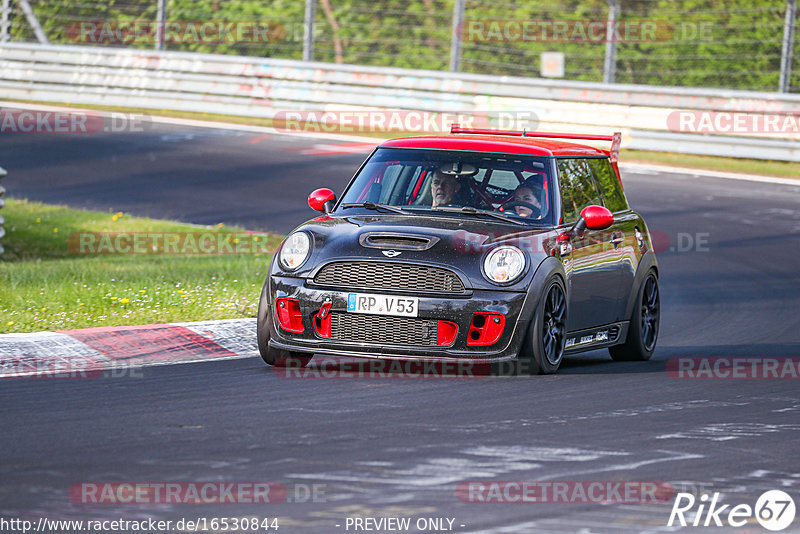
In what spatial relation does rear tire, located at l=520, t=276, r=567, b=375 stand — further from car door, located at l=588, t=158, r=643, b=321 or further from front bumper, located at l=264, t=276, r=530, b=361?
car door, located at l=588, t=158, r=643, b=321

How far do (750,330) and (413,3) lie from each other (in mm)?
29133

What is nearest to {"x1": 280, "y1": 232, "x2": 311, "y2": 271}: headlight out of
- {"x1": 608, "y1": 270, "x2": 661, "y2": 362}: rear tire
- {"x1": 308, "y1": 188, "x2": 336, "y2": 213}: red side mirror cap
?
{"x1": 308, "y1": 188, "x2": 336, "y2": 213}: red side mirror cap

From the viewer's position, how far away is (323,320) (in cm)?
870

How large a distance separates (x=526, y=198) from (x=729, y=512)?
4093mm

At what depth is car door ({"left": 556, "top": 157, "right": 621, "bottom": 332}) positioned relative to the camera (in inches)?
370

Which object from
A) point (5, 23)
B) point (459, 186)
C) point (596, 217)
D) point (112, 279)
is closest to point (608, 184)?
point (596, 217)

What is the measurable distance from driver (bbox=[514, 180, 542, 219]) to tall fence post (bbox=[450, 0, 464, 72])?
16004mm

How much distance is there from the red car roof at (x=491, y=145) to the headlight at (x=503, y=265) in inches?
49.0

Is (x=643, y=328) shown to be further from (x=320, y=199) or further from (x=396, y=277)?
(x=396, y=277)

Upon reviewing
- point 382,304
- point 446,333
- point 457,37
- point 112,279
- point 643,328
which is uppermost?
point 457,37

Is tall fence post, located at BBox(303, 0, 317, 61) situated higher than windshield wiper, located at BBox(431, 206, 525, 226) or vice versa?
tall fence post, located at BBox(303, 0, 317, 61)

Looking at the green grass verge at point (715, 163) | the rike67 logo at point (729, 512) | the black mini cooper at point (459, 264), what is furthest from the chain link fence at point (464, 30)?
the rike67 logo at point (729, 512)

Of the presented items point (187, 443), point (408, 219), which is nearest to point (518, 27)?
point (408, 219)

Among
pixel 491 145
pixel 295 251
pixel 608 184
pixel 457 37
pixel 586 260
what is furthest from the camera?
pixel 457 37
